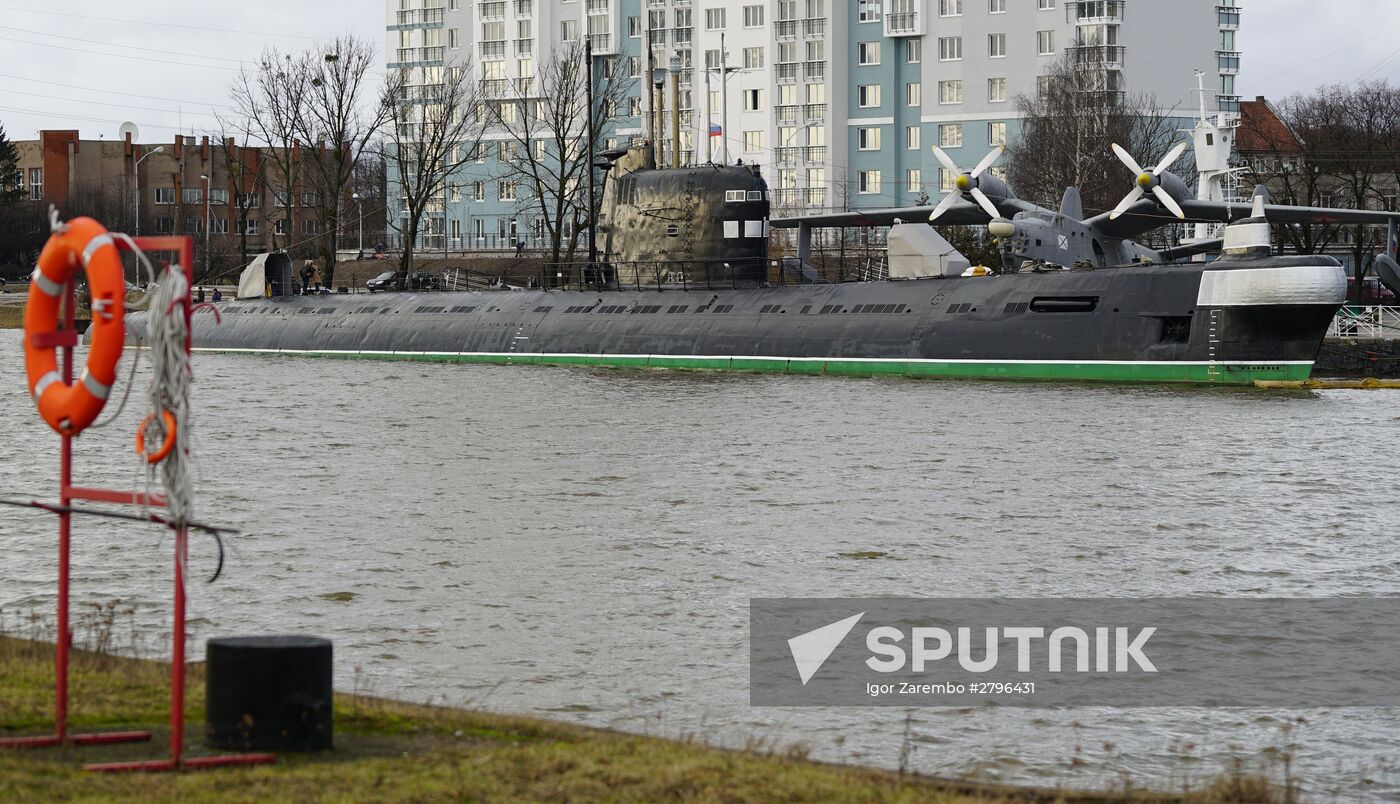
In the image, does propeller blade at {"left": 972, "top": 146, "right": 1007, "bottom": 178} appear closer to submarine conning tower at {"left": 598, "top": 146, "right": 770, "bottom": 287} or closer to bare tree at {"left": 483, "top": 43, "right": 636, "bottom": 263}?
submarine conning tower at {"left": 598, "top": 146, "right": 770, "bottom": 287}

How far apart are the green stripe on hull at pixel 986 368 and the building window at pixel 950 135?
57510 mm

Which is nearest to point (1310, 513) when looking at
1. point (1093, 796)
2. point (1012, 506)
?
point (1012, 506)

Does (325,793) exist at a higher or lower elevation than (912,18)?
lower

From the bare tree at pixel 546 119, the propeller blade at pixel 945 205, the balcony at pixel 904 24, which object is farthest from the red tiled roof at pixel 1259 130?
the propeller blade at pixel 945 205

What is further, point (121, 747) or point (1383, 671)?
point (1383, 671)

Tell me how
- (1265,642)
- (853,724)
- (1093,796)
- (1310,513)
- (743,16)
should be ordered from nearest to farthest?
(1093,796) → (853,724) → (1265,642) → (1310,513) → (743,16)

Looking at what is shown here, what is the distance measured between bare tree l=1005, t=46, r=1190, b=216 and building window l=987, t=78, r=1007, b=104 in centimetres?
645

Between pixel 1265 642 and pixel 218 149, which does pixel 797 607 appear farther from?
pixel 218 149

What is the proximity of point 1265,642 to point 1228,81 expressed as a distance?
94.4 meters

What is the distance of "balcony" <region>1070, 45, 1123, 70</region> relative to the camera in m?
91.1

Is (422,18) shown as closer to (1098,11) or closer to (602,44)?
(602,44)

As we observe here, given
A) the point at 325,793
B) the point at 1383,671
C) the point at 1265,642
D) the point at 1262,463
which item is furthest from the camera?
the point at 1262,463

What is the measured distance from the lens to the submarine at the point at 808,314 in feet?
128

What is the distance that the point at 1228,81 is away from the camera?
10156 centimetres
